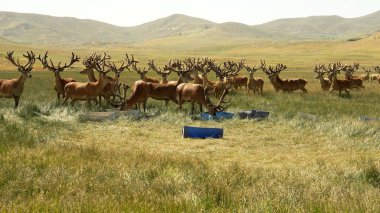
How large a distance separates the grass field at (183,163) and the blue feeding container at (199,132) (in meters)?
0.29

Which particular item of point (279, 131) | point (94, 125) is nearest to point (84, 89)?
point (94, 125)

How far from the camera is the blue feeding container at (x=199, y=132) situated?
1325 centimetres

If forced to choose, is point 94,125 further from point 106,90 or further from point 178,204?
point 178,204

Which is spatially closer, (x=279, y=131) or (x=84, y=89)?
(x=279, y=131)

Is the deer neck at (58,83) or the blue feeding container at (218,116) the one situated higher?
the deer neck at (58,83)

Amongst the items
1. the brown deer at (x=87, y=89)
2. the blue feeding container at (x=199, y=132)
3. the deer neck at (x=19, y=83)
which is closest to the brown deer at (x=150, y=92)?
the brown deer at (x=87, y=89)

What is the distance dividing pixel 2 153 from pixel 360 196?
6.45m

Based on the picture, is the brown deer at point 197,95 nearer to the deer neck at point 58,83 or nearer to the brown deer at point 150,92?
the brown deer at point 150,92

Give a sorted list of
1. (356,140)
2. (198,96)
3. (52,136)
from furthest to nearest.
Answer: (198,96), (356,140), (52,136)

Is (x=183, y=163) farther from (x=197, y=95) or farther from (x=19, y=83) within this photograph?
(x=19, y=83)

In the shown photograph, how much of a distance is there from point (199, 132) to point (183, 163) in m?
4.34

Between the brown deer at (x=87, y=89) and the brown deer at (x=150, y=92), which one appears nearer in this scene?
the brown deer at (x=150, y=92)

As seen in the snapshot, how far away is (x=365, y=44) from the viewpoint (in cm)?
11369

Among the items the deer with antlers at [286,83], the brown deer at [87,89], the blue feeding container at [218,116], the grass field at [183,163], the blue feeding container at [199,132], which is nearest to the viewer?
the grass field at [183,163]
